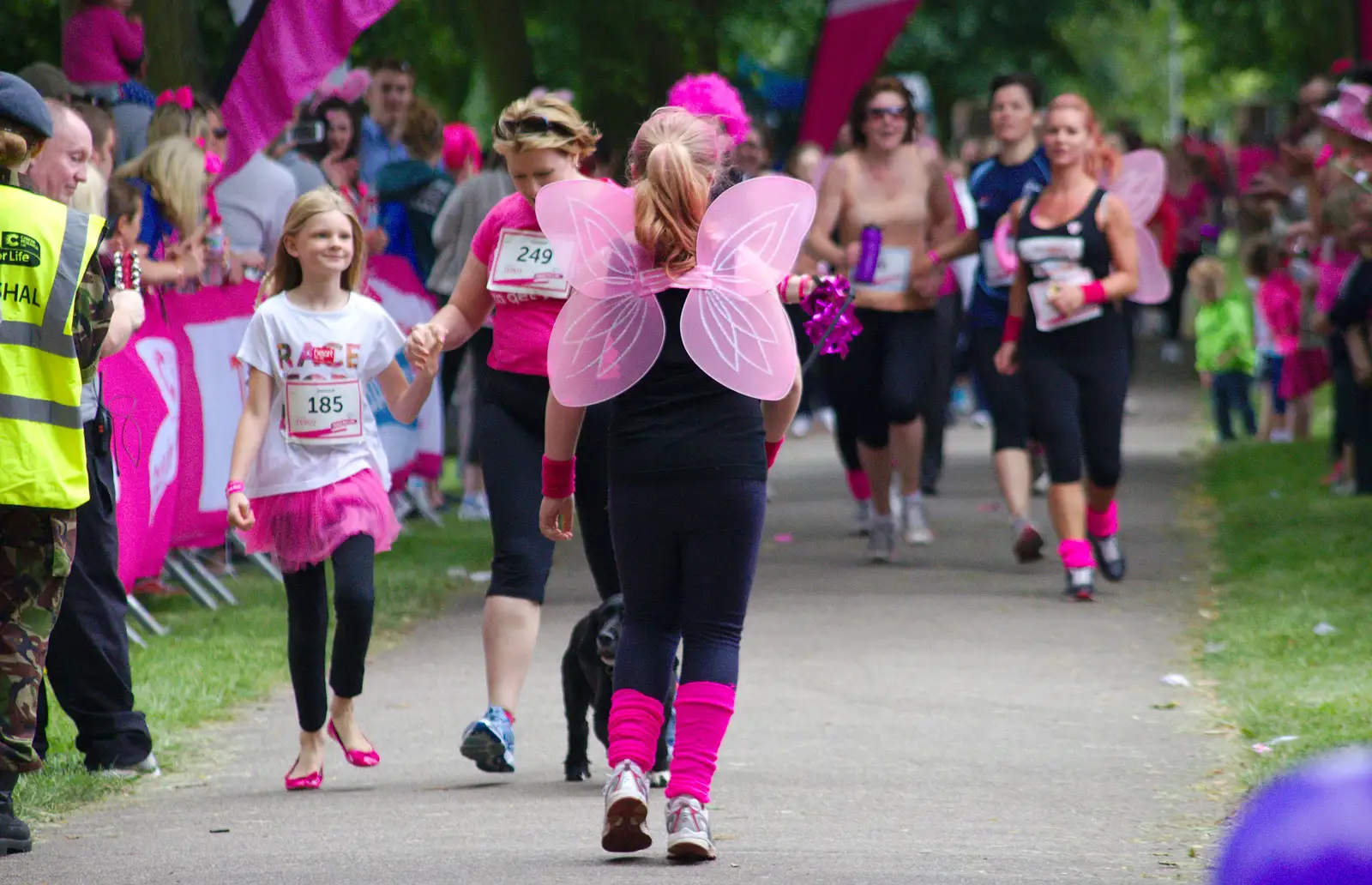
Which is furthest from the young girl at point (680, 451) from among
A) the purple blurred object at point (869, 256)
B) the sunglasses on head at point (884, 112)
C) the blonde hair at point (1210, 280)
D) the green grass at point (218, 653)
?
the blonde hair at point (1210, 280)

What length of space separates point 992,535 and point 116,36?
5347 mm

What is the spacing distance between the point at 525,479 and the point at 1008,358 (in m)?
4.27

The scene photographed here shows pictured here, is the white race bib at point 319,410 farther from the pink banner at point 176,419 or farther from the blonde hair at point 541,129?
the pink banner at point 176,419

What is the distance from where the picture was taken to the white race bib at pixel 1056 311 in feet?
32.0

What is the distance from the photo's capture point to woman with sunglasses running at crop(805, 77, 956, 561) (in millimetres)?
10883

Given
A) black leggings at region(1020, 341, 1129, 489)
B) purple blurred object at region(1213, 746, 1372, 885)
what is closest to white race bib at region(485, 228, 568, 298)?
black leggings at region(1020, 341, 1129, 489)

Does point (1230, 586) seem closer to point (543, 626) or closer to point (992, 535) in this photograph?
point (992, 535)

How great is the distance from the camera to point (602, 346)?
17.5 feet

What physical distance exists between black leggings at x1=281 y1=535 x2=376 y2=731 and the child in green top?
12604 millimetres

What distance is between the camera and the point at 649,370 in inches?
209

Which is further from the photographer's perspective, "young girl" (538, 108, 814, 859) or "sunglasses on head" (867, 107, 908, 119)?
"sunglasses on head" (867, 107, 908, 119)

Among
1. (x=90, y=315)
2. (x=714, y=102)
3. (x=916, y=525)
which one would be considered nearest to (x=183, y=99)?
(x=714, y=102)

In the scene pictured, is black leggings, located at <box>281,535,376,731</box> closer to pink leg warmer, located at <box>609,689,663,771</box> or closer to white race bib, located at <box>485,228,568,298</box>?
white race bib, located at <box>485,228,568,298</box>

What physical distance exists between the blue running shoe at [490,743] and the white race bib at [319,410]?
943 millimetres
